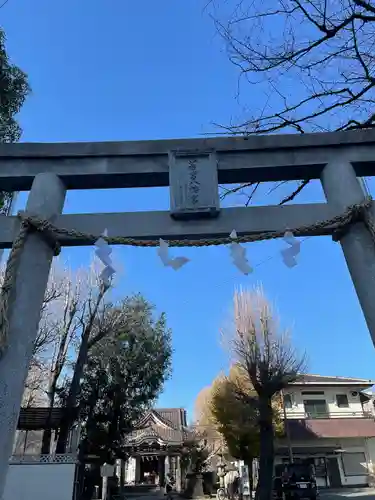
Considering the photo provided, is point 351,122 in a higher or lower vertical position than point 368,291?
higher

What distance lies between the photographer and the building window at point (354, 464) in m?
24.1

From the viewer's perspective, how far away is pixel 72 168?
343cm

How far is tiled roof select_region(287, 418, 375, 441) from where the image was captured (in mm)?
23267

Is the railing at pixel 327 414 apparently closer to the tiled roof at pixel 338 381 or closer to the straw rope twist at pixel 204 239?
the tiled roof at pixel 338 381

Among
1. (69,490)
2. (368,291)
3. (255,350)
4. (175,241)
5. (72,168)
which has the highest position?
(255,350)

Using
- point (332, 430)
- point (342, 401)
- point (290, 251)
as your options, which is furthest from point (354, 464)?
point (290, 251)

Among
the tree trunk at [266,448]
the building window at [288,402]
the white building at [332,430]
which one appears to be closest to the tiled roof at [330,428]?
the white building at [332,430]

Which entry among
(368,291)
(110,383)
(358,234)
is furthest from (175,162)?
(110,383)

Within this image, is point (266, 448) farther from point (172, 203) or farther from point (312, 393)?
point (172, 203)

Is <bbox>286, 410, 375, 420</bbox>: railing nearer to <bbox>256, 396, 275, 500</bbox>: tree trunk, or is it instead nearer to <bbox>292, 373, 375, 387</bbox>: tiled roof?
<bbox>292, 373, 375, 387</bbox>: tiled roof

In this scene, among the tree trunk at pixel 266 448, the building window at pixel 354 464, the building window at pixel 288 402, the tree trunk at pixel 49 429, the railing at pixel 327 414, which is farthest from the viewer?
the building window at pixel 288 402

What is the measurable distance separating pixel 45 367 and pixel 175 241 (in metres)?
16.8

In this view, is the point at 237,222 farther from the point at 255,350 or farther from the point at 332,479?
the point at 332,479

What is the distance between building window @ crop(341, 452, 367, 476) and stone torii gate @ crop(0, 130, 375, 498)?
25487 millimetres
